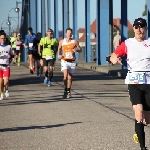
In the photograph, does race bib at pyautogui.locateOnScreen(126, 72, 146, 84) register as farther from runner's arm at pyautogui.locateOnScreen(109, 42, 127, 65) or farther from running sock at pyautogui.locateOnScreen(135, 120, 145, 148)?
running sock at pyautogui.locateOnScreen(135, 120, 145, 148)

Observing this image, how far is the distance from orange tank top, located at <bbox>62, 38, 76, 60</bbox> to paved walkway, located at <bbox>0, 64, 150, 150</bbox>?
1.00 m

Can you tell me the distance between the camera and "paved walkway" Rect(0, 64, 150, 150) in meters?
10.4

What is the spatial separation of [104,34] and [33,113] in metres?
28.1

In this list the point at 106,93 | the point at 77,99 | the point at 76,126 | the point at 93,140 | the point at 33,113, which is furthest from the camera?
the point at 106,93

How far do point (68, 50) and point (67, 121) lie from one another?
5.76 metres

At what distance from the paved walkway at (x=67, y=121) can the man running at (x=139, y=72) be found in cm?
46

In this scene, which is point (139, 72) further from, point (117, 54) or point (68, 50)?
point (68, 50)

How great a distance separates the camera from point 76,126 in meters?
12.5

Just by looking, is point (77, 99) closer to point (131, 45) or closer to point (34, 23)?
point (131, 45)

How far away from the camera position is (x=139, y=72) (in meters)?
9.70

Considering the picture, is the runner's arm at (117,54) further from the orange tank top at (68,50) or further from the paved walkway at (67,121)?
the orange tank top at (68,50)

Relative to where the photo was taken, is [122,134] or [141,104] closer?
[141,104]

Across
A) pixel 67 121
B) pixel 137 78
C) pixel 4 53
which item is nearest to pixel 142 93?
pixel 137 78

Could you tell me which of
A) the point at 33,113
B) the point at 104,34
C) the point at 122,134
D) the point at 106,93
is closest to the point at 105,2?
the point at 104,34
